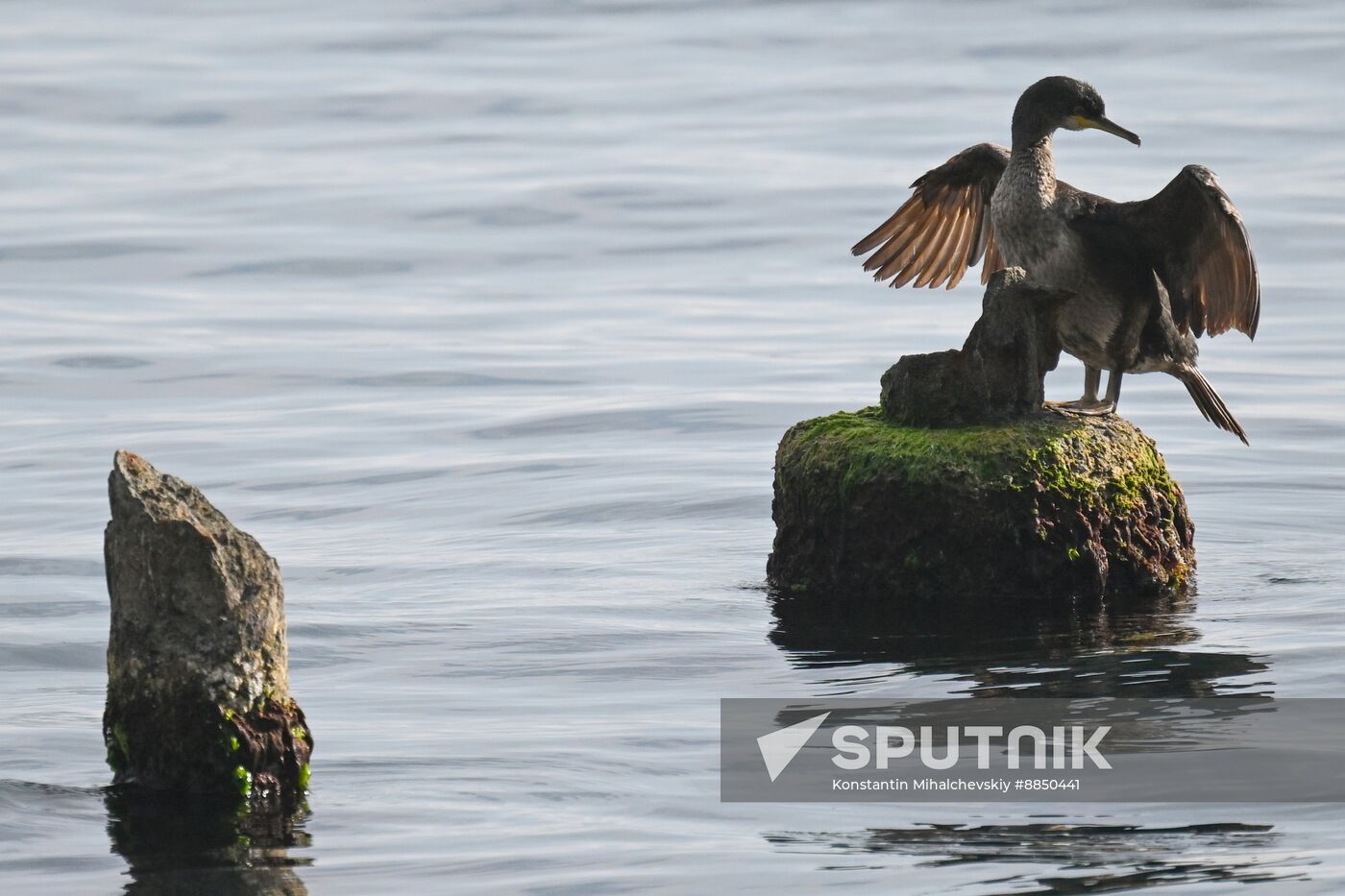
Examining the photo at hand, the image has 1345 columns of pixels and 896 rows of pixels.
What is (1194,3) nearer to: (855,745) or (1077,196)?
(1077,196)

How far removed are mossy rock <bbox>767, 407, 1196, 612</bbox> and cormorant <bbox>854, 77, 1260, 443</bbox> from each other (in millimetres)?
503

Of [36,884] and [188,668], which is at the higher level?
[188,668]

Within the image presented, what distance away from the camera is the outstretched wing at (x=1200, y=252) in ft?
30.9

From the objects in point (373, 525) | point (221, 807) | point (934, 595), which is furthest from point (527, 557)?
point (221, 807)

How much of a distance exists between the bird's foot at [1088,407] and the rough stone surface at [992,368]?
0.72 feet

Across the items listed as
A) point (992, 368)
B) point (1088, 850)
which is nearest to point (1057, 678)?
point (992, 368)

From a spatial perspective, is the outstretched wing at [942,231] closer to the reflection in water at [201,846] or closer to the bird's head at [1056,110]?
the bird's head at [1056,110]

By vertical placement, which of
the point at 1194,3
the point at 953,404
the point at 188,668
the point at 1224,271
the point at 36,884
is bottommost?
the point at 36,884

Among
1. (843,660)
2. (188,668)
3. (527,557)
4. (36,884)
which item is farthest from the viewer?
(527,557)

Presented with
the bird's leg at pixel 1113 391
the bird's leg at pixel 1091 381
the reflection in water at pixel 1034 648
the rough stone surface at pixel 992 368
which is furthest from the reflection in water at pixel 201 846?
the bird's leg at pixel 1091 381

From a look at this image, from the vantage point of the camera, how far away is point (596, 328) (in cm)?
1758

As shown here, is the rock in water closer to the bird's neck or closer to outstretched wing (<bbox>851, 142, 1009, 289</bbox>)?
the bird's neck

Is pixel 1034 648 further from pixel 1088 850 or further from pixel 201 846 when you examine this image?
pixel 201 846

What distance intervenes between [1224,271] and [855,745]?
353 centimetres
